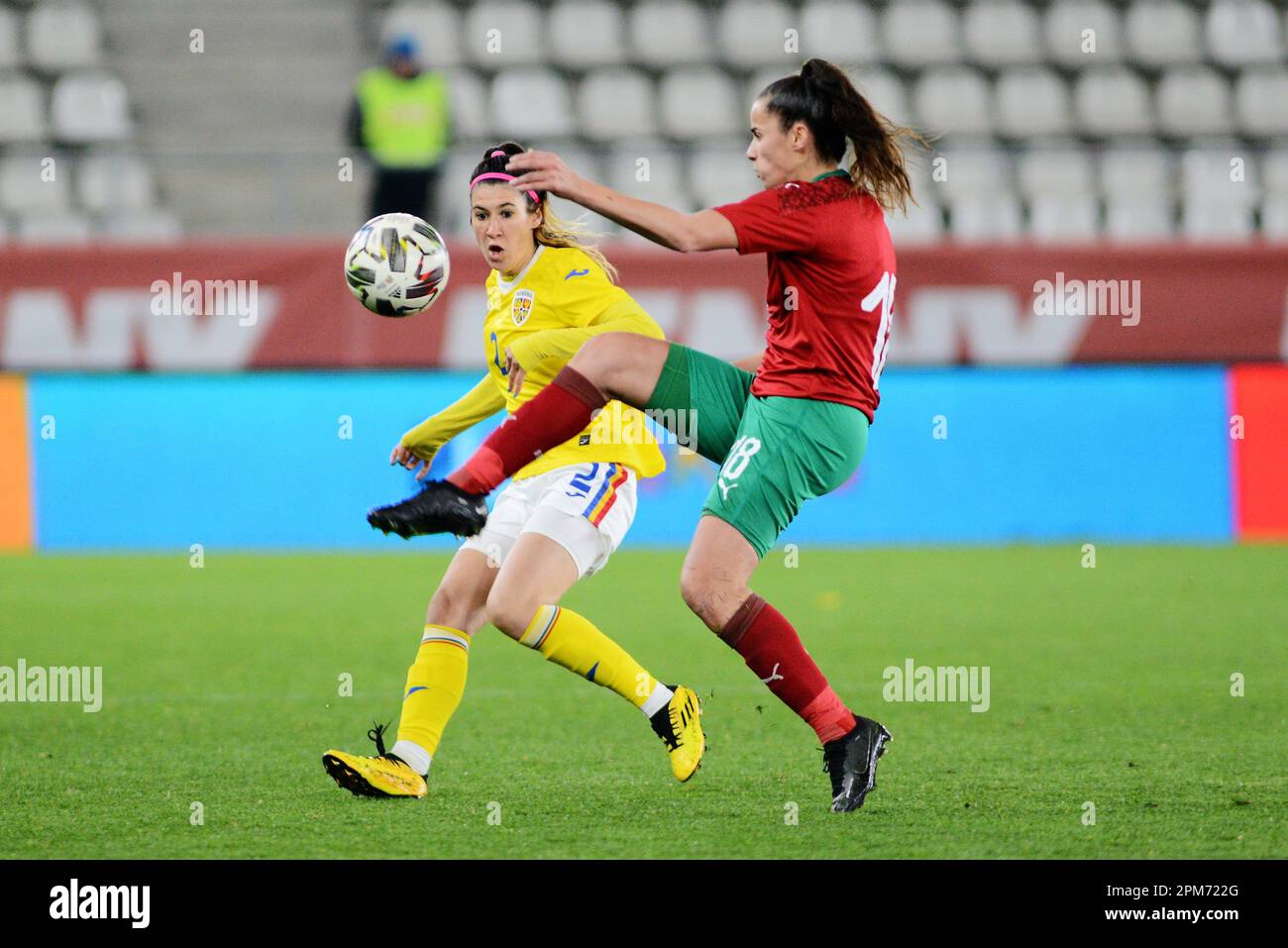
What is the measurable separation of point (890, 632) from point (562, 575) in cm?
385

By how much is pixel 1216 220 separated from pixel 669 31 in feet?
19.7

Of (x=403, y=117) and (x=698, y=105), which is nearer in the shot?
(x=403, y=117)

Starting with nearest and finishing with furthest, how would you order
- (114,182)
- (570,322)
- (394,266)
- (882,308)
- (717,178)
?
1. (882,308)
2. (394,266)
3. (570,322)
4. (114,182)
5. (717,178)

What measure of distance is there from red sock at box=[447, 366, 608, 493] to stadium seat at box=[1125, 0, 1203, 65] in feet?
46.8

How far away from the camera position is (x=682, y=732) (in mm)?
Result: 4980

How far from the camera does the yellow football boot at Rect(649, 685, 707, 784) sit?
4.92 meters

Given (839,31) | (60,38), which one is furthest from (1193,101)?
(60,38)

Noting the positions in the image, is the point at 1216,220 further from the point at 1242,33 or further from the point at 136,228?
the point at 136,228

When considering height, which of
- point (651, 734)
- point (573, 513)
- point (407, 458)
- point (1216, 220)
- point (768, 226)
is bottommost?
point (651, 734)

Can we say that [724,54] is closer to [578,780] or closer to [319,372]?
[319,372]

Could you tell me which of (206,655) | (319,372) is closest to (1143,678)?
(206,655)

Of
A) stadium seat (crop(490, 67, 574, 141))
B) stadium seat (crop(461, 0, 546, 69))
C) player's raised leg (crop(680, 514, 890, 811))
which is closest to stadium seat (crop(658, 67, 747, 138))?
stadium seat (crop(490, 67, 574, 141))

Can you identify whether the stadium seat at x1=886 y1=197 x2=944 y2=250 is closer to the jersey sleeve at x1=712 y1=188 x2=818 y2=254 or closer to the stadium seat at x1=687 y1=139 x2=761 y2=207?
the stadium seat at x1=687 y1=139 x2=761 y2=207

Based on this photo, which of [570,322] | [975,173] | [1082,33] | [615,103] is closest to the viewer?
[570,322]
